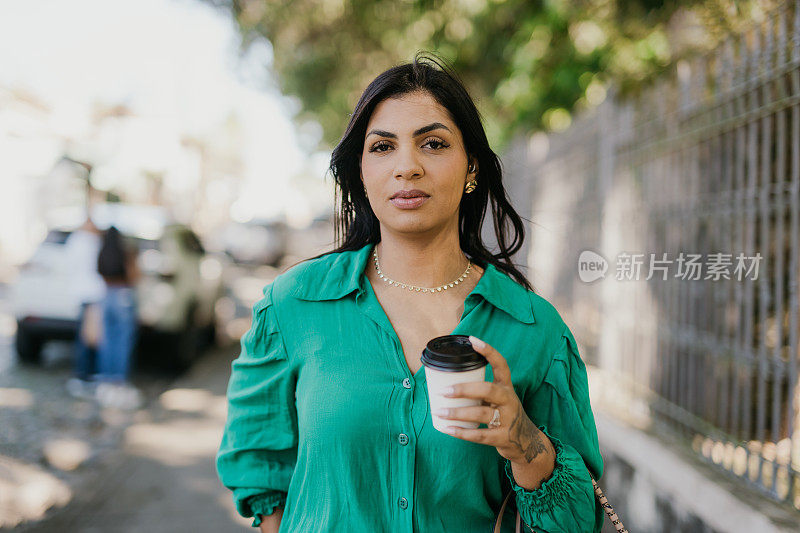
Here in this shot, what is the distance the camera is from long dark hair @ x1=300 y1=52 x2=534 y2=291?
1924 millimetres

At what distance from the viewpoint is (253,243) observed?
24.1m

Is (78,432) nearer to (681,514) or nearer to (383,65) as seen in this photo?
(681,514)

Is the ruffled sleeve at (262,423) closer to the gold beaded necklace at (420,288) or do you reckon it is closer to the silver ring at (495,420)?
the gold beaded necklace at (420,288)

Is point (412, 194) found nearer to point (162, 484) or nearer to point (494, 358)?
point (494, 358)

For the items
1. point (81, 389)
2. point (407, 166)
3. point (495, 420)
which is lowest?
point (81, 389)

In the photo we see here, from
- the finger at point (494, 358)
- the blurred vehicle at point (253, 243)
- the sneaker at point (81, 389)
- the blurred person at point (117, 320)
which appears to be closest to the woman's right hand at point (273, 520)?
the finger at point (494, 358)

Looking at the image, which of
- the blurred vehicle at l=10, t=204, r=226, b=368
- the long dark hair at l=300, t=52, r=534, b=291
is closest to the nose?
the long dark hair at l=300, t=52, r=534, b=291

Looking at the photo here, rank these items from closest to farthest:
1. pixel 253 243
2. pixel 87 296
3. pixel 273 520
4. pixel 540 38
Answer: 1. pixel 273 520
2. pixel 540 38
3. pixel 87 296
4. pixel 253 243

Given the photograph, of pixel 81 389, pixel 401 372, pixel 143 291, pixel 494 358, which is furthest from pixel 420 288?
pixel 143 291

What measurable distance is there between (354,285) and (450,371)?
1.91 feet

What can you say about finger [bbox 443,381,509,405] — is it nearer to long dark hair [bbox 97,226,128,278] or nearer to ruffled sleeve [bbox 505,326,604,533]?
ruffled sleeve [bbox 505,326,604,533]

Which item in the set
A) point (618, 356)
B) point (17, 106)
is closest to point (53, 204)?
point (17, 106)

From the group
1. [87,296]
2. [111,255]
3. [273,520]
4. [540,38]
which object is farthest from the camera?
[87,296]

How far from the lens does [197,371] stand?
830 cm
